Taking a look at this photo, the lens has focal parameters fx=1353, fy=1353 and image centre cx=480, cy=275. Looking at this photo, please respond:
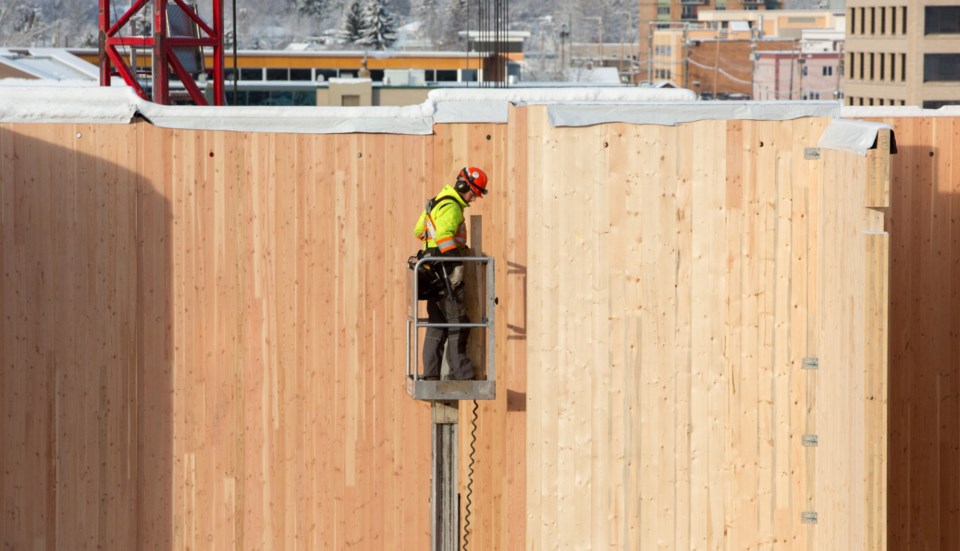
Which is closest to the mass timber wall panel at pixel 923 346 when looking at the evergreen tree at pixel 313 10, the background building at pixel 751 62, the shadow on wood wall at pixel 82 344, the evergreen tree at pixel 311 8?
the shadow on wood wall at pixel 82 344

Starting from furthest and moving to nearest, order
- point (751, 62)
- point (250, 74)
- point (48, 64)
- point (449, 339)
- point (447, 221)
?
point (751, 62), point (250, 74), point (48, 64), point (449, 339), point (447, 221)

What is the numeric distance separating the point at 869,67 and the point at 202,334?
7174 cm

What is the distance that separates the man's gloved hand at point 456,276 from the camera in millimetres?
11484

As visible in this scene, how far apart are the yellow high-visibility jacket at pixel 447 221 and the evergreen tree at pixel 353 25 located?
12924 cm

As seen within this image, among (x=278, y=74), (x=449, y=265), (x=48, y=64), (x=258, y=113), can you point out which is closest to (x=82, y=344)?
(x=258, y=113)

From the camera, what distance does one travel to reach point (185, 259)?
12.2 m

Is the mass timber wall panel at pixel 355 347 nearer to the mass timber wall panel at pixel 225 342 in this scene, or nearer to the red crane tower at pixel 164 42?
the mass timber wall panel at pixel 225 342

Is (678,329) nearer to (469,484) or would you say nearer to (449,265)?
(449,265)

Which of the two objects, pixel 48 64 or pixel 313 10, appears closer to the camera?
pixel 48 64

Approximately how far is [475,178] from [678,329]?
2.25 m

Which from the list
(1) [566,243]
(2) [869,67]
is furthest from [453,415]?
(2) [869,67]

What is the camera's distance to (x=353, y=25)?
465 feet

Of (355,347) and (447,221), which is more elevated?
(447,221)

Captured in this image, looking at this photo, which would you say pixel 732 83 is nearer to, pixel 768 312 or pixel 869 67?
pixel 869 67
